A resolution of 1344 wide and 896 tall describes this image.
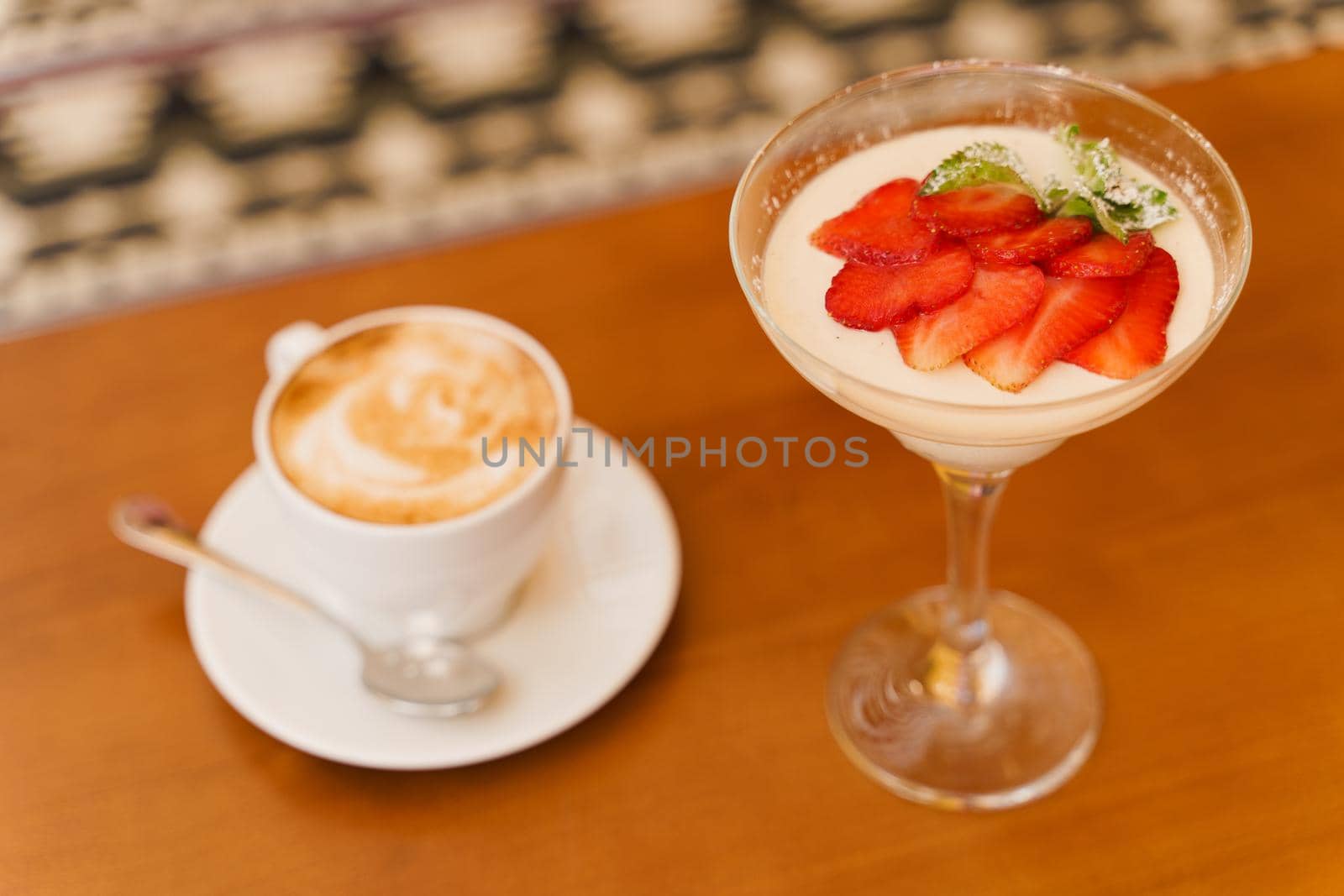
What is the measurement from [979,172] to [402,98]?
4.43ft

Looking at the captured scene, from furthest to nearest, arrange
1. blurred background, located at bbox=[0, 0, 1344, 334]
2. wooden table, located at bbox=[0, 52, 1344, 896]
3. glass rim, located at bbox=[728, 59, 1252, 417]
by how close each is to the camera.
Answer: blurred background, located at bbox=[0, 0, 1344, 334], wooden table, located at bbox=[0, 52, 1344, 896], glass rim, located at bbox=[728, 59, 1252, 417]

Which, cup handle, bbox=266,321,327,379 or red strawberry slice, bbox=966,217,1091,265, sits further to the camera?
cup handle, bbox=266,321,327,379

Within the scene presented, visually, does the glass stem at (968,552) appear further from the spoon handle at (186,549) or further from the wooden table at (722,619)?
the spoon handle at (186,549)

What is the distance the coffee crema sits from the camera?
66 cm

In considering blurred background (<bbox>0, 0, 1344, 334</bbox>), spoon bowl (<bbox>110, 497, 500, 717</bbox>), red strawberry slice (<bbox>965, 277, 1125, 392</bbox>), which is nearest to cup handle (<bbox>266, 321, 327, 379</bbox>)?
spoon bowl (<bbox>110, 497, 500, 717</bbox>)

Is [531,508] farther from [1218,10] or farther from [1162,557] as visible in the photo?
[1218,10]

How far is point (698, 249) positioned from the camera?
2.94ft

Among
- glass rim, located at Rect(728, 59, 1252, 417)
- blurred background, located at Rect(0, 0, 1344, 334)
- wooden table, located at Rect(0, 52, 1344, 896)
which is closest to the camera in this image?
glass rim, located at Rect(728, 59, 1252, 417)

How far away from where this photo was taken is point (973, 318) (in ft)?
1.75

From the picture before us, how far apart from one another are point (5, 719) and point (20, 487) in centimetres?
16

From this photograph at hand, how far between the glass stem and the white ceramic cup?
0.20m

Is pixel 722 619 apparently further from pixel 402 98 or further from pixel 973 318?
pixel 402 98

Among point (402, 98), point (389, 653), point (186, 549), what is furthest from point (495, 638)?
point (402, 98)

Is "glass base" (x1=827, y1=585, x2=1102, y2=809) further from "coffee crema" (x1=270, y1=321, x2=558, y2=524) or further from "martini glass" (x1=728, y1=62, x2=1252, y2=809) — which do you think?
"coffee crema" (x1=270, y1=321, x2=558, y2=524)
